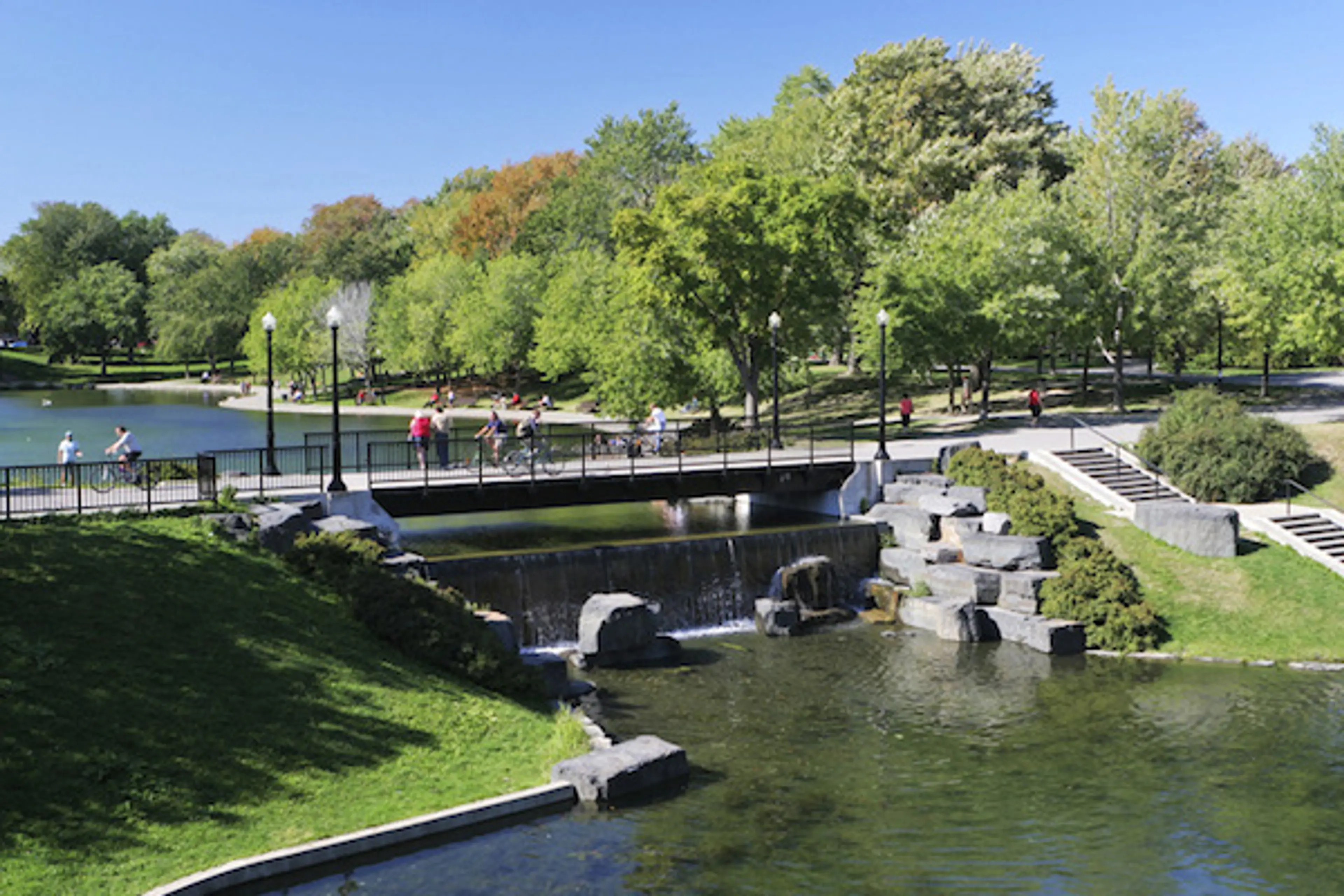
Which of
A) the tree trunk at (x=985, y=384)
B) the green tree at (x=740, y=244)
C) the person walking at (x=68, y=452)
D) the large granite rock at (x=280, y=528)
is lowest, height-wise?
the large granite rock at (x=280, y=528)

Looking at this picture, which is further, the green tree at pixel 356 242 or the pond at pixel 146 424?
the green tree at pixel 356 242

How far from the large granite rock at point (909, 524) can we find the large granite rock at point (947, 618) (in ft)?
9.94

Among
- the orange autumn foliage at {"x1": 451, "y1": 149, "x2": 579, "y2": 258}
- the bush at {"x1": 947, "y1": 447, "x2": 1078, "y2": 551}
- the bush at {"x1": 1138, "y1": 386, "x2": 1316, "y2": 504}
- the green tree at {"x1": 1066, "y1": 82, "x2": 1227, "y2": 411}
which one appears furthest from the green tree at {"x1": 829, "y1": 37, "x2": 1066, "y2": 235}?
the orange autumn foliage at {"x1": 451, "y1": 149, "x2": 579, "y2": 258}

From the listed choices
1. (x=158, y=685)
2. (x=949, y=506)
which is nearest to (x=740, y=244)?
(x=949, y=506)

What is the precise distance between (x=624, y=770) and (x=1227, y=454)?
23720mm

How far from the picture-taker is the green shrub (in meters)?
26.5

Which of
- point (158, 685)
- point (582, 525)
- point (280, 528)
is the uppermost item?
point (280, 528)

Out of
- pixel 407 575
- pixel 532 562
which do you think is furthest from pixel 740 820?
pixel 532 562

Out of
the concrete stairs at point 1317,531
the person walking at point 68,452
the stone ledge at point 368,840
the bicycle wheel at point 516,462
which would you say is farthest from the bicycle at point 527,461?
the concrete stairs at point 1317,531

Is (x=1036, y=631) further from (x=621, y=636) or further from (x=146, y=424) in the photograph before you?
(x=146, y=424)

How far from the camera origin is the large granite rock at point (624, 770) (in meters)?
16.7

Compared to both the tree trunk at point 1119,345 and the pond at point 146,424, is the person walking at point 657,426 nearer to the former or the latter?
the pond at point 146,424

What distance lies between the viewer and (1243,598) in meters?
28.0

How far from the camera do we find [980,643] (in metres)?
27.3
